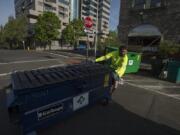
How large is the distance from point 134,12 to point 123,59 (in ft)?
50.0

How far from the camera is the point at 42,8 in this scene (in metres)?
55.4

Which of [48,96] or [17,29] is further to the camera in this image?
[17,29]

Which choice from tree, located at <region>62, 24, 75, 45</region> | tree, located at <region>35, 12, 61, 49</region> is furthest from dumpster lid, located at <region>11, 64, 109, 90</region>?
tree, located at <region>62, 24, 75, 45</region>

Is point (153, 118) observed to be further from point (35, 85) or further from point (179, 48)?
point (179, 48)

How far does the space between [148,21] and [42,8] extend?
45.9 m

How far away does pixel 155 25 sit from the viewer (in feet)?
57.4

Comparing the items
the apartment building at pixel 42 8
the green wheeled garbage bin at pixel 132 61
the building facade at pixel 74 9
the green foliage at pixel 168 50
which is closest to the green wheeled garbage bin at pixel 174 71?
the green wheeled garbage bin at pixel 132 61

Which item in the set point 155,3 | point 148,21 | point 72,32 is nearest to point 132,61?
point 148,21

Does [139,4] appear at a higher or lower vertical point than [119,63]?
higher

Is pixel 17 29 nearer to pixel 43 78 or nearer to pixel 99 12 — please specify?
pixel 43 78

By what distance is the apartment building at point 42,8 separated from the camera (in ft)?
173

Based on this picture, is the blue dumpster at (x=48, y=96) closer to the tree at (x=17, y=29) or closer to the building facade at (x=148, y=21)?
the building facade at (x=148, y=21)

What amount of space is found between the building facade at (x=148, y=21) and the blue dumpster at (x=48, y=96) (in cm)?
1507

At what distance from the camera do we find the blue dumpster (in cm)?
271
